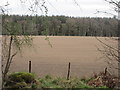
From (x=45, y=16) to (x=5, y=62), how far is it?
4.18 metres

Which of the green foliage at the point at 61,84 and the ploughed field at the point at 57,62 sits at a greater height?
the ploughed field at the point at 57,62

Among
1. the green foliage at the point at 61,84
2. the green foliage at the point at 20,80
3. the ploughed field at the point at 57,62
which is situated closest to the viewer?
the green foliage at the point at 20,80

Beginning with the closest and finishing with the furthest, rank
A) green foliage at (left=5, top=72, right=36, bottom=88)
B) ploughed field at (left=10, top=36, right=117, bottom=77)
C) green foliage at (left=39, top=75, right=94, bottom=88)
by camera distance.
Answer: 1. green foliage at (left=5, top=72, right=36, bottom=88)
2. green foliage at (left=39, top=75, right=94, bottom=88)
3. ploughed field at (left=10, top=36, right=117, bottom=77)

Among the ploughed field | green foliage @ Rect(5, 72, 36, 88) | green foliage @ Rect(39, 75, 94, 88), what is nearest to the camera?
green foliage @ Rect(5, 72, 36, 88)

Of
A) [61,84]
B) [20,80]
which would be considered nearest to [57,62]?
[61,84]

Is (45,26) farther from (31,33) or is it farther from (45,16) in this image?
(31,33)

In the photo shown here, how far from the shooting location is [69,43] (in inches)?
917

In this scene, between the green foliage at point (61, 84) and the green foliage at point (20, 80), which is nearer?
the green foliage at point (20, 80)

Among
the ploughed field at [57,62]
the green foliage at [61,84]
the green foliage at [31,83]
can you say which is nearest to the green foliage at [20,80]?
the green foliage at [31,83]

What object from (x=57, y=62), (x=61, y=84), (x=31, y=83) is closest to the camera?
(x=31, y=83)

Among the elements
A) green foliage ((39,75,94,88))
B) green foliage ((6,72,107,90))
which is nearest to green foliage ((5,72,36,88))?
green foliage ((6,72,107,90))

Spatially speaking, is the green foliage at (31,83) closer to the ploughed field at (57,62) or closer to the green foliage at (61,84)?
the green foliage at (61,84)

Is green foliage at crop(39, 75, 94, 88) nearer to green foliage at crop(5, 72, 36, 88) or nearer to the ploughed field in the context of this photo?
green foliage at crop(5, 72, 36, 88)

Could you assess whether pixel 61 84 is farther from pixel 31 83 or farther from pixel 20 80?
pixel 20 80
